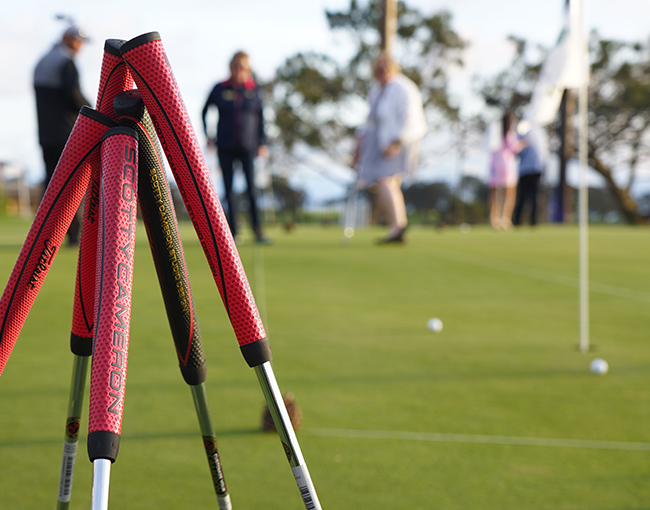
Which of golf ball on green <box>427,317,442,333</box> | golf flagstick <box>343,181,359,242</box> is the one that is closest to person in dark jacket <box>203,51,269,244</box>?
golf flagstick <box>343,181,359,242</box>

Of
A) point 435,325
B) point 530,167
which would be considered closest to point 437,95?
point 530,167

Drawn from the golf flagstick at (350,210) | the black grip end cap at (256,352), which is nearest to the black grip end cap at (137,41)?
the black grip end cap at (256,352)

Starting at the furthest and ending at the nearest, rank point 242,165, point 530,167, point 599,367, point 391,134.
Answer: point 530,167
point 391,134
point 242,165
point 599,367

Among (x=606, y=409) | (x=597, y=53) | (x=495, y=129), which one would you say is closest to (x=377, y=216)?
(x=597, y=53)

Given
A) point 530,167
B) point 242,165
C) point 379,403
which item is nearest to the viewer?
point 379,403

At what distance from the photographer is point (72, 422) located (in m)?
1.44

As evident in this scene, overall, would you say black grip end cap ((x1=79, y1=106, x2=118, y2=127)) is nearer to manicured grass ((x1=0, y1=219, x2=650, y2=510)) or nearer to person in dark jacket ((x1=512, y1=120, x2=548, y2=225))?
manicured grass ((x1=0, y1=219, x2=650, y2=510))

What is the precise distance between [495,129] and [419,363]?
13824 millimetres

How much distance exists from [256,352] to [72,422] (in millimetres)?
530

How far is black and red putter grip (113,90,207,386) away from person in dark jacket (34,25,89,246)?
570 cm

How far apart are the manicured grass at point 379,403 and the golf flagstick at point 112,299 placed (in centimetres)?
105

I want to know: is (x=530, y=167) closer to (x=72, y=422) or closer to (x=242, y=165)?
(x=242, y=165)

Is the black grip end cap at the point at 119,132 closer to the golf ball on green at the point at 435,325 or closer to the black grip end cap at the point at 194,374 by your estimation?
the black grip end cap at the point at 194,374

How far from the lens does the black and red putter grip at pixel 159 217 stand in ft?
3.92
